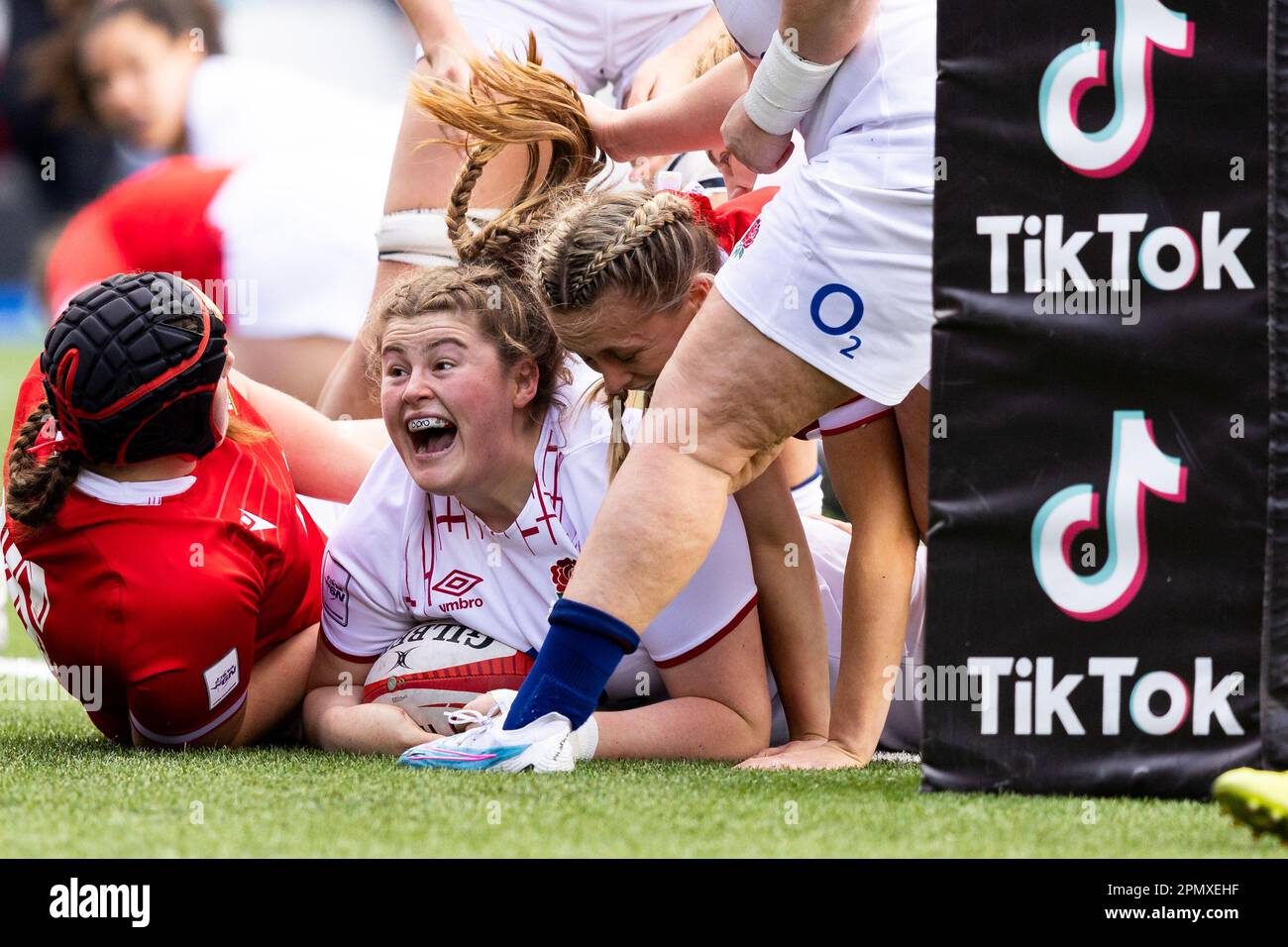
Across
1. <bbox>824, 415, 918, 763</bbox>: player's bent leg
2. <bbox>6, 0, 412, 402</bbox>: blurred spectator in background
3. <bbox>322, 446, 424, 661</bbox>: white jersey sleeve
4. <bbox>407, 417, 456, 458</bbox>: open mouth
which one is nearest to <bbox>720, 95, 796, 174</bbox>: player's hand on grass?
<bbox>824, 415, 918, 763</bbox>: player's bent leg

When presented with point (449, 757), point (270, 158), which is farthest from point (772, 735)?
point (270, 158)

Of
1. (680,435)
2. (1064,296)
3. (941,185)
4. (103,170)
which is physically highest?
(103,170)

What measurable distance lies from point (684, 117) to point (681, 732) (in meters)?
1.13

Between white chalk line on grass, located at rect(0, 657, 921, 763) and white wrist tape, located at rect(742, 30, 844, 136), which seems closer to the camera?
white wrist tape, located at rect(742, 30, 844, 136)

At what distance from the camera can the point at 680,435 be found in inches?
105

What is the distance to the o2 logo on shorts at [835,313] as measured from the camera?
2613 millimetres

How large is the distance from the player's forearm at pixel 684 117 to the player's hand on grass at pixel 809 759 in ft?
3.75

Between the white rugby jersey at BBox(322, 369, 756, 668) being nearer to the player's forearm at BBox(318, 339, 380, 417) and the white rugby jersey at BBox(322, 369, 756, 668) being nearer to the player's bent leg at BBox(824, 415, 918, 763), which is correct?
the player's bent leg at BBox(824, 415, 918, 763)

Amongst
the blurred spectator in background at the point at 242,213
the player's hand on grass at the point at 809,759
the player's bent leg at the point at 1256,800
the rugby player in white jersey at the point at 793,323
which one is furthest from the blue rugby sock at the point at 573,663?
the blurred spectator in background at the point at 242,213

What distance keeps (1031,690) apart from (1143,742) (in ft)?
0.55

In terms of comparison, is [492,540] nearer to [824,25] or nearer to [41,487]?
[41,487]

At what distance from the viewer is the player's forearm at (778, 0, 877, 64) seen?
2586 mm

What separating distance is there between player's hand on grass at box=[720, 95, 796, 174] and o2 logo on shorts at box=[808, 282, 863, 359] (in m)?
0.32

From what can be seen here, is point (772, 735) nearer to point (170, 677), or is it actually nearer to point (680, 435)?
point (680, 435)
